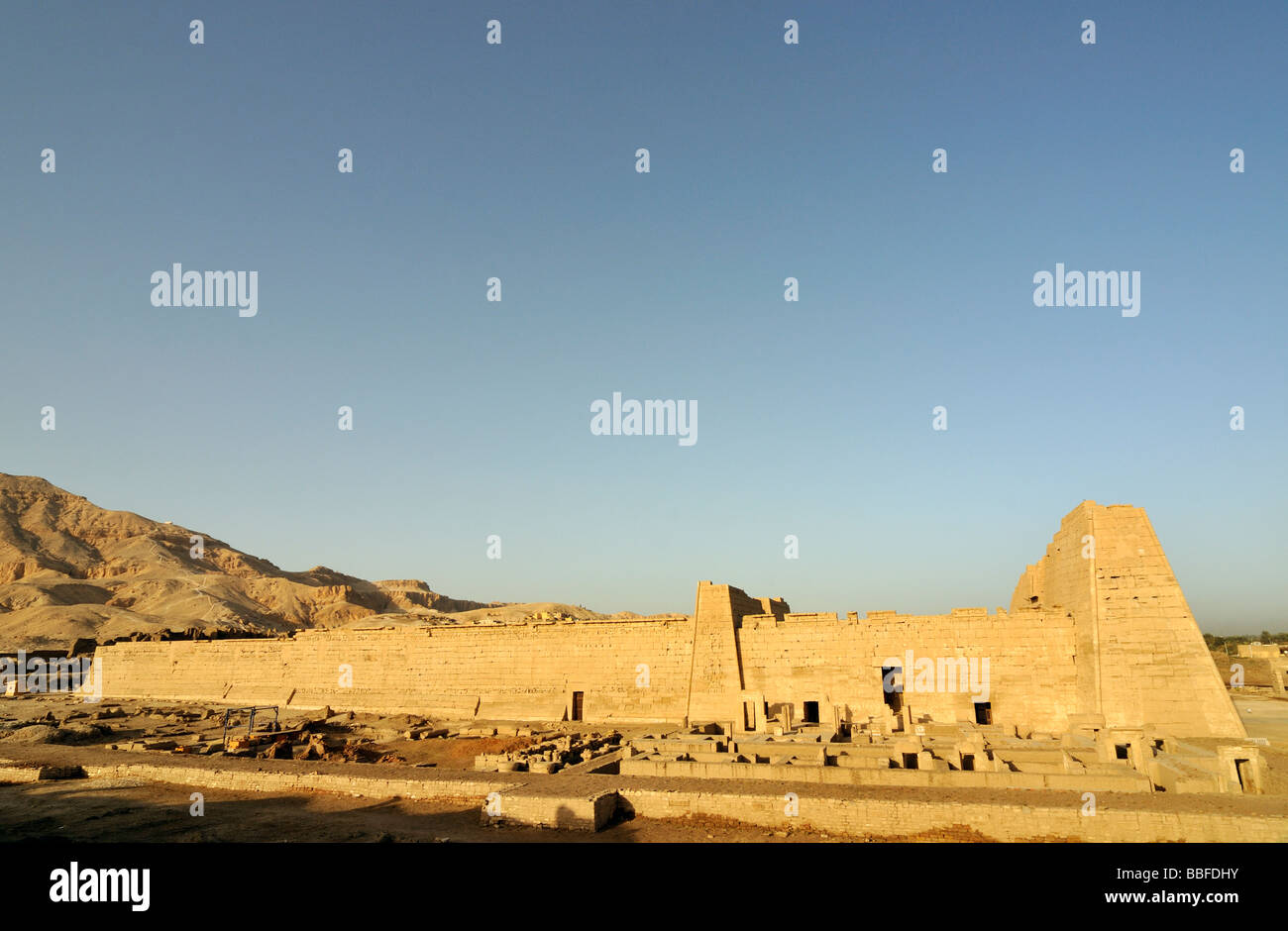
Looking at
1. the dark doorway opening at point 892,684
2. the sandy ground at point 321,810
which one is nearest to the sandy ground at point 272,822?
the sandy ground at point 321,810

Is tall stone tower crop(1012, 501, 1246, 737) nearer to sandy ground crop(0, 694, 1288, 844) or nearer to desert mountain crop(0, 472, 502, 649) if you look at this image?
sandy ground crop(0, 694, 1288, 844)

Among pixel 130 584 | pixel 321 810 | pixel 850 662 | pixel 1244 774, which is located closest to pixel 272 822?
pixel 321 810

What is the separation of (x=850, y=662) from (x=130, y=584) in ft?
308

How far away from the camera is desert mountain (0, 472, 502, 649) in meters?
70.1

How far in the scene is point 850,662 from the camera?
24.9 metres

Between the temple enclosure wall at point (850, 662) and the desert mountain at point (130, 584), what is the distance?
135 feet

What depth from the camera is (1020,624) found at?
2280 centimetres

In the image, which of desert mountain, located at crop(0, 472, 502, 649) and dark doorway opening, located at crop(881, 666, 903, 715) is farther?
desert mountain, located at crop(0, 472, 502, 649)

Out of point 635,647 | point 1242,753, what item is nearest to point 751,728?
point 635,647

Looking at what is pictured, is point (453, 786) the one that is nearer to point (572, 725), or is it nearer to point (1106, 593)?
point (572, 725)

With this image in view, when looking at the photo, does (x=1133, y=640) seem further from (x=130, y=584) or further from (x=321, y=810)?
(x=130, y=584)

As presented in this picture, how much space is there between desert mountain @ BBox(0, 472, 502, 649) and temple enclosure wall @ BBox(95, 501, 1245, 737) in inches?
1625

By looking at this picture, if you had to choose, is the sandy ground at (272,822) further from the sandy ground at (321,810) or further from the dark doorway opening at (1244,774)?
the dark doorway opening at (1244,774)

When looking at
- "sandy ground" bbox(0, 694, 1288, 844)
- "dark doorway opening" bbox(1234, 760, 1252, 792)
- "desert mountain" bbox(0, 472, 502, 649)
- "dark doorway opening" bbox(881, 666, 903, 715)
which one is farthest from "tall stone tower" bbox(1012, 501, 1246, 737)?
"desert mountain" bbox(0, 472, 502, 649)
